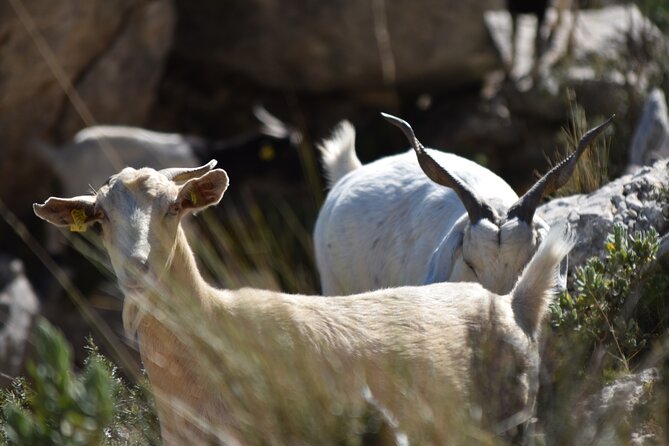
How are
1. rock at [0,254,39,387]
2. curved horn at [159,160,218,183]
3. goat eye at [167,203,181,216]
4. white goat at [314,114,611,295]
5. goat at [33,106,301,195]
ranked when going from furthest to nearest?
goat at [33,106,301,195] → rock at [0,254,39,387] → white goat at [314,114,611,295] → curved horn at [159,160,218,183] → goat eye at [167,203,181,216]

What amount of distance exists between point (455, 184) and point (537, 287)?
1116 mm

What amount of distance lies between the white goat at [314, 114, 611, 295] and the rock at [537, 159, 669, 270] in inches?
12.5

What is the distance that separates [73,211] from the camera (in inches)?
164

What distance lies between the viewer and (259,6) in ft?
41.8

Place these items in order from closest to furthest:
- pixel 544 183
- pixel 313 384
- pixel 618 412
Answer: pixel 618 412, pixel 313 384, pixel 544 183

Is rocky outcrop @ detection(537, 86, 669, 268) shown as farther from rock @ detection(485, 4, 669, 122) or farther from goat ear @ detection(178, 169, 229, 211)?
rock @ detection(485, 4, 669, 122)

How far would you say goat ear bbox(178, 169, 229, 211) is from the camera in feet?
13.6

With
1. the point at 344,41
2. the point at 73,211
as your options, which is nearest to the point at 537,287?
the point at 73,211

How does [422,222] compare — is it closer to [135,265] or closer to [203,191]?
[203,191]

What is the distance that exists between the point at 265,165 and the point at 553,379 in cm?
881

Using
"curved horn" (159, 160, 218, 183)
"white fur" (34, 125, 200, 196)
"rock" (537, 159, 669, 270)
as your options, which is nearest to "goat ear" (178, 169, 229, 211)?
"curved horn" (159, 160, 218, 183)

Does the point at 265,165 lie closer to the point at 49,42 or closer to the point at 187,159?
the point at 187,159

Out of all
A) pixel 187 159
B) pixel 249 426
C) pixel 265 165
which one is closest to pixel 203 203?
pixel 249 426

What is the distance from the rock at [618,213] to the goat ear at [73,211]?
2516mm
